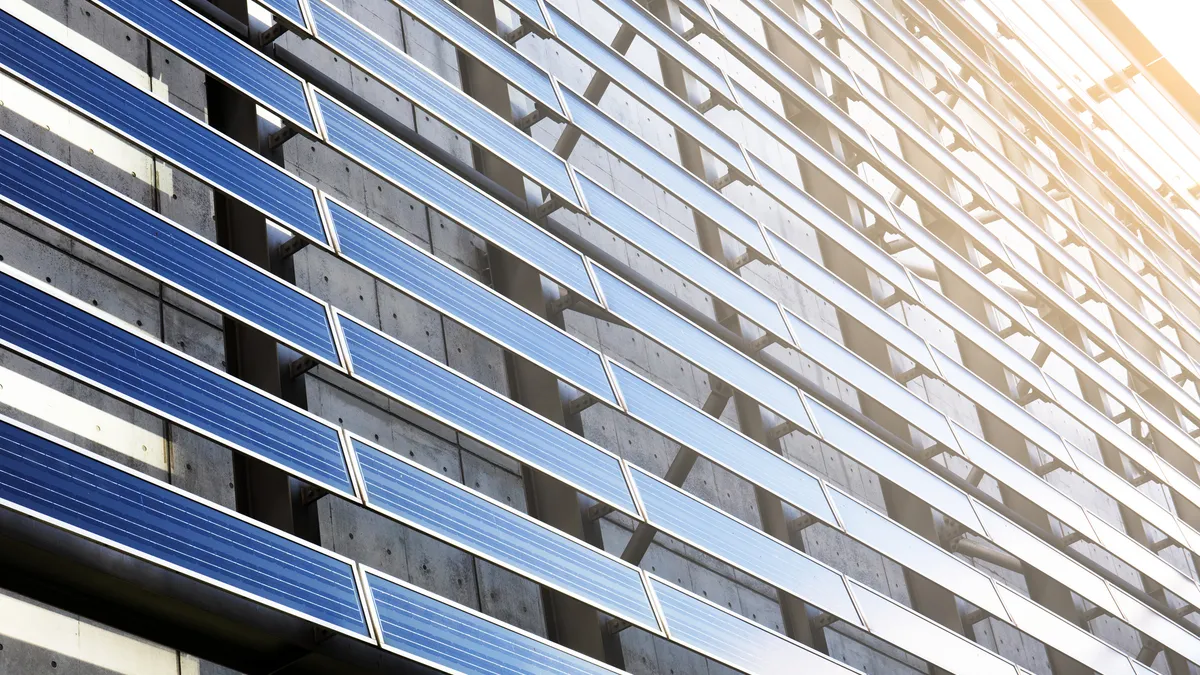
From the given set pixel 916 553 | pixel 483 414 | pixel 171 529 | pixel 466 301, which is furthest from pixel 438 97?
pixel 916 553

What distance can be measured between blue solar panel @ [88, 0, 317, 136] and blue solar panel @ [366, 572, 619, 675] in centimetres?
320

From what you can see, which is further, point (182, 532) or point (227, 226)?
point (227, 226)

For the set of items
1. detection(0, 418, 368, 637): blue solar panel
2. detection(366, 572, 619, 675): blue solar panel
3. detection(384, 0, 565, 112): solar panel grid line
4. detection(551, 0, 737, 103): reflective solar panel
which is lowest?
detection(366, 572, 619, 675): blue solar panel

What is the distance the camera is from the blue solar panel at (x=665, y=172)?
11844mm

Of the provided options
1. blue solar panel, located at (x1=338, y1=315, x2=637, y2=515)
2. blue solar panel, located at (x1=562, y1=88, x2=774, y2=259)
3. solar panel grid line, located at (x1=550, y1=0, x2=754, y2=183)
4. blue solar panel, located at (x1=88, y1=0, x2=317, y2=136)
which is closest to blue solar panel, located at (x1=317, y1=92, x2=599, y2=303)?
blue solar panel, located at (x1=88, y1=0, x2=317, y2=136)

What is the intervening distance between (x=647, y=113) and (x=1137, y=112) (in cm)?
2056

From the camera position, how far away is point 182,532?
5.91 meters

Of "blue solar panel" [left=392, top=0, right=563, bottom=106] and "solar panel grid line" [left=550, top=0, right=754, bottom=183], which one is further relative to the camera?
"solar panel grid line" [left=550, top=0, right=754, bottom=183]

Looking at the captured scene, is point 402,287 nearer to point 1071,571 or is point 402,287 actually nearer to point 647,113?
point 647,113

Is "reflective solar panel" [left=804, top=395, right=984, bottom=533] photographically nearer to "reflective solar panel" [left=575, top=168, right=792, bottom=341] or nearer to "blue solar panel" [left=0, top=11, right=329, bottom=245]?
"reflective solar panel" [left=575, top=168, right=792, bottom=341]

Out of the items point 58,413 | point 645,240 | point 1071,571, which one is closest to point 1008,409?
point 1071,571

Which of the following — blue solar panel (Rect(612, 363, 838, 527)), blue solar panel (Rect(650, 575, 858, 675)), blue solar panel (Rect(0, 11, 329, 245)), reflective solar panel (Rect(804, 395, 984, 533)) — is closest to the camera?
blue solar panel (Rect(0, 11, 329, 245))

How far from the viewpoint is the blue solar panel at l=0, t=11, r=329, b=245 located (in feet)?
22.6

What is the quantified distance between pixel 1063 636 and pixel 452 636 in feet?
27.2
